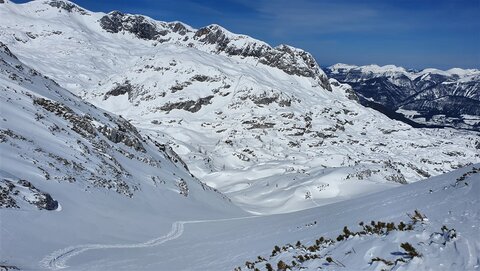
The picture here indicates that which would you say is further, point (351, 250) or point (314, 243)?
point (314, 243)

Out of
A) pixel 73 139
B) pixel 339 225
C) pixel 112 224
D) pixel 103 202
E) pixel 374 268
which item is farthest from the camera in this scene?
pixel 73 139

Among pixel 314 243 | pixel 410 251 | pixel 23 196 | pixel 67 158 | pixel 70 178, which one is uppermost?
pixel 67 158

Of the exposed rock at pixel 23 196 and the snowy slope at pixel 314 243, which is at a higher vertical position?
the exposed rock at pixel 23 196

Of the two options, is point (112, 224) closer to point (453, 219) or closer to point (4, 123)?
point (4, 123)

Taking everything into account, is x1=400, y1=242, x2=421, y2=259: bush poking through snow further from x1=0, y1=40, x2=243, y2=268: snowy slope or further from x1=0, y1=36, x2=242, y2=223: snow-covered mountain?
x1=0, y1=36, x2=242, y2=223: snow-covered mountain

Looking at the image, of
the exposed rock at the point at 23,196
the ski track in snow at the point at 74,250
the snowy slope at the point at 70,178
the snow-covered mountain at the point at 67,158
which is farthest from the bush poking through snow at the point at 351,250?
the snow-covered mountain at the point at 67,158

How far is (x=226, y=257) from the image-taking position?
15.7m

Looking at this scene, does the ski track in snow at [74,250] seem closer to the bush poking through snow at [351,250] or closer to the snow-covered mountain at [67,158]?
the snow-covered mountain at [67,158]

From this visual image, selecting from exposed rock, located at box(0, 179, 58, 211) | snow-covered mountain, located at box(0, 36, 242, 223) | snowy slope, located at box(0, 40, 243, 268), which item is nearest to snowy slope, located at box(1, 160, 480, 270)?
snowy slope, located at box(0, 40, 243, 268)

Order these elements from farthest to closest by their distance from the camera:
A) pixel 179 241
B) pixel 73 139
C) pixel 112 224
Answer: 1. pixel 73 139
2. pixel 112 224
3. pixel 179 241

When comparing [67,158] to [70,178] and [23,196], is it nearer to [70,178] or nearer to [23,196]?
[70,178]

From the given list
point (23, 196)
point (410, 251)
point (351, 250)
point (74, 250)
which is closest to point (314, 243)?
point (351, 250)

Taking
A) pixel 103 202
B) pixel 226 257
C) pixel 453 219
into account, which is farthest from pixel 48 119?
pixel 453 219

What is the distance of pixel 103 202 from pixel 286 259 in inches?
795
